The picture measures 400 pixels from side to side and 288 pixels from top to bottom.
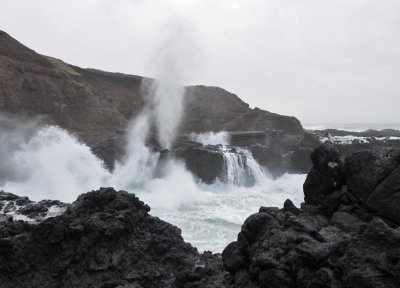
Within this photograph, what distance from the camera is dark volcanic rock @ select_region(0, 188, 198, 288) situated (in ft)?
27.3

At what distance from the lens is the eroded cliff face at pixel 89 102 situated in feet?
97.8

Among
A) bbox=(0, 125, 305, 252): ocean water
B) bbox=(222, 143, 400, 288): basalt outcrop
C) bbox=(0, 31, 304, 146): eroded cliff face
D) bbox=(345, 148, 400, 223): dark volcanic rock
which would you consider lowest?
bbox=(0, 125, 305, 252): ocean water

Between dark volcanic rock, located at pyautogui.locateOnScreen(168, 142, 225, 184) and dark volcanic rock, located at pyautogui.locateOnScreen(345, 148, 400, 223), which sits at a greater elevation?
dark volcanic rock, located at pyautogui.locateOnScreen(345, 148, 400, 223)

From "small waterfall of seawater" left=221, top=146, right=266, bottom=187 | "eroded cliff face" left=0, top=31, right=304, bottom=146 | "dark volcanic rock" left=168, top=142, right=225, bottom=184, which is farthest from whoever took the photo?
"eroded cliff face" left=0, top=31, right=304, bottom=146

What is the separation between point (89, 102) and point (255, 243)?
29.0 m

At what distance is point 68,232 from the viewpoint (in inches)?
348

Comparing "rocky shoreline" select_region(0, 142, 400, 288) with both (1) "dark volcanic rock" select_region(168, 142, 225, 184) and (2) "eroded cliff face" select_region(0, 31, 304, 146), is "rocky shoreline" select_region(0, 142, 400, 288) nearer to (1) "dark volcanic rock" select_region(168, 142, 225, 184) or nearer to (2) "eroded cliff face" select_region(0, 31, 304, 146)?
(1) "dark volcanic rock" select_region(168, 142, 225, 184)

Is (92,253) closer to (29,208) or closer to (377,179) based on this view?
(29,208)

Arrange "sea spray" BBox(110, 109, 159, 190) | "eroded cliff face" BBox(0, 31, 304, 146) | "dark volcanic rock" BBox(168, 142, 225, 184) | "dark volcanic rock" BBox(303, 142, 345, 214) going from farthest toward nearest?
1. "eroded cliff face" BBox(0, 31, 304, 146)
2. "dark volcanic rock" BBox(168, 142, 225, 184)
3. "sea spray" BBox(110, 109, 159, 190)
4. "dark volcanic rock" BBox(303, 142, 345, 214)

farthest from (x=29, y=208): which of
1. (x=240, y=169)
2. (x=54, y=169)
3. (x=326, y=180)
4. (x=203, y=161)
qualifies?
(x=240, y=169)

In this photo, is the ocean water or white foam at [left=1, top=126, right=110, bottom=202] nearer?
the ocean water

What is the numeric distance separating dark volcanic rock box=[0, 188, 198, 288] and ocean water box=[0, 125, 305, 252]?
15.9 feet

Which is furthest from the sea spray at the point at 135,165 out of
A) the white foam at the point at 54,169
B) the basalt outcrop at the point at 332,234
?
the basalt outcrop at the point at 332,234

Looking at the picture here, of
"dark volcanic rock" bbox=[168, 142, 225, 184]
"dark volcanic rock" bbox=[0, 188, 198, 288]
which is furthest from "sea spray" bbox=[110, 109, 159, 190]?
"dark volcanic rock" bbox=[0, 188, 198, 288]
